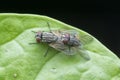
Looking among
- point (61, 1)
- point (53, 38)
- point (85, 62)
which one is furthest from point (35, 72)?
point (61, 1)

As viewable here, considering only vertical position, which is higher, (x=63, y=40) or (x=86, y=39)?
(x=86, y=39)

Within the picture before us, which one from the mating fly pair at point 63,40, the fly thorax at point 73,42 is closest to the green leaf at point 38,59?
the mating fly pair at point 63,40

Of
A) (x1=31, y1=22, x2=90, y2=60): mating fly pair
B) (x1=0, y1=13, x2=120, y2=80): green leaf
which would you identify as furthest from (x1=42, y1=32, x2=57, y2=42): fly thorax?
(x1=0, y1=13, x2=120, y2=80): green leaf

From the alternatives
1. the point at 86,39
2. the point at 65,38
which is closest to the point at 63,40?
the point at 65,38

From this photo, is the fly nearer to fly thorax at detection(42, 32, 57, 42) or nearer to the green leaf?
fly thorax at detection(42, 32, 57, 42)

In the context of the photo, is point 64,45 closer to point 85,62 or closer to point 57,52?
point 57,52

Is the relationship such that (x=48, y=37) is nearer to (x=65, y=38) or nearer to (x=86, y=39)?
(x=65, y=38)
